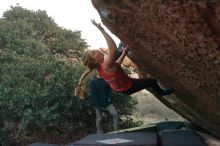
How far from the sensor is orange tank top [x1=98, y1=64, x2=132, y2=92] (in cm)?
792

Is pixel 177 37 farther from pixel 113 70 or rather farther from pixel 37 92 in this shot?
pixel 37 92

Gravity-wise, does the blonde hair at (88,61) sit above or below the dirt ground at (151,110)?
below

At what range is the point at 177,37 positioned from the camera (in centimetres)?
510

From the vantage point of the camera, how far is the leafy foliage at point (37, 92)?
14.5 meters

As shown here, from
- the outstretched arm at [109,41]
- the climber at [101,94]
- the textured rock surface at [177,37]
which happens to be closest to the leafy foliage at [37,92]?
the climber at [101,94]

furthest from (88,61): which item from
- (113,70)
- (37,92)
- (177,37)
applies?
(37,92)

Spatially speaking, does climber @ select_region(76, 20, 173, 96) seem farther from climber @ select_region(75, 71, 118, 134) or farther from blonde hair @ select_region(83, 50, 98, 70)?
climber @ select_region(75, 71, 118, 134)

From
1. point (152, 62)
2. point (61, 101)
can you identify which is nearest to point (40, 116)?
point (61, 101)

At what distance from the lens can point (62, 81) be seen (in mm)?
14711

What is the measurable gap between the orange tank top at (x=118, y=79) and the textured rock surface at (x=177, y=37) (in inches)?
17.4

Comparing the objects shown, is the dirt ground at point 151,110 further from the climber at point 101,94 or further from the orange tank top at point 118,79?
the orange tank top at point 118,79

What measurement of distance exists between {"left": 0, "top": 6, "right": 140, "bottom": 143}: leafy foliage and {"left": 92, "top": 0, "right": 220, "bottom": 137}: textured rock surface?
7.04 meters

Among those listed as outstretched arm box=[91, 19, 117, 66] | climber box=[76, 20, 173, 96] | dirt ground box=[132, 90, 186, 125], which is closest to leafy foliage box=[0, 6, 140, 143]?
dirt ground box=[132, 90, 186, 125]

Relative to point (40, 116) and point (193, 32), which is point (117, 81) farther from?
point (40, 116)
